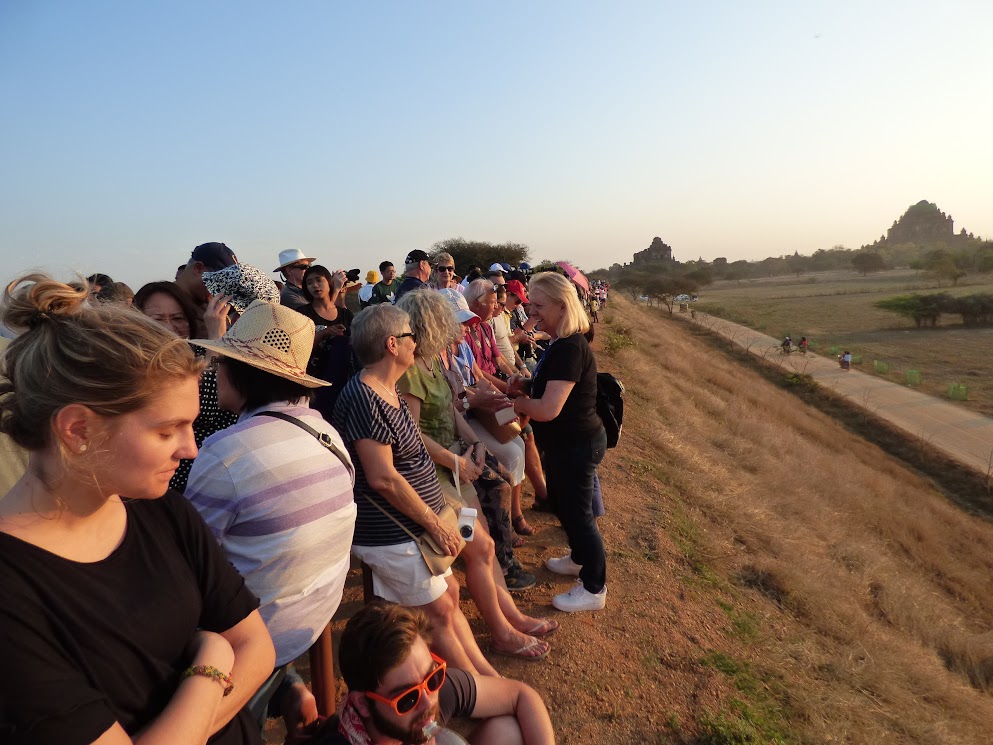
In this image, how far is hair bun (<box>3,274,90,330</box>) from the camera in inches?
43.5

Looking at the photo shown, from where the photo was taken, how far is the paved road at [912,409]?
1873cm

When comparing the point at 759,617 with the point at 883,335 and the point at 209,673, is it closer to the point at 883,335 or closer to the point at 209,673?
the point at 209,673

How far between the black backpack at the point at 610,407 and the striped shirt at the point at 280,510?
2191 millimetres

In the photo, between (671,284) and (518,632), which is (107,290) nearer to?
(518,632)

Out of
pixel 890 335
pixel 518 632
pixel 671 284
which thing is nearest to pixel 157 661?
pixel 518 632

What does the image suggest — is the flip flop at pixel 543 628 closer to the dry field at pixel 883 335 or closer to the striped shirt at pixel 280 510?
the striped shirt at pixel 280 510

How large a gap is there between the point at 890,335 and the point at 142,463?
4964cm

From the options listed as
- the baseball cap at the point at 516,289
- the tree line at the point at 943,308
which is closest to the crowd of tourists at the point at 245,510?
the baseball cap at the point at 516,289

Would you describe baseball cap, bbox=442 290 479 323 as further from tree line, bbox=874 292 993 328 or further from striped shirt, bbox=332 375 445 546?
tree line, bbox=874 292 993 328

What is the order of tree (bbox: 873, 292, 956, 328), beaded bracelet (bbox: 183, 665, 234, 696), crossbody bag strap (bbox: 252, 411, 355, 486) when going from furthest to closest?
1. tree (bbox: 873, 292, 956, 328)
2. crossbody bag strap (bbox: 252, 411, 355, 486)
3. beaded bracelet (bbox: 183, 665, 234, 696)

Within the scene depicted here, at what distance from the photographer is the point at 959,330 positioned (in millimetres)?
41750

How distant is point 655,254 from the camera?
125938 millimetres

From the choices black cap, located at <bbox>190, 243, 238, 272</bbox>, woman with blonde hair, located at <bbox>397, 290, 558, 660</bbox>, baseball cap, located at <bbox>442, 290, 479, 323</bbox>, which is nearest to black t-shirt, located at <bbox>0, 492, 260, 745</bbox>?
woman with blonde hair, located at <bbox>397, 290, 558, 660</bbox>

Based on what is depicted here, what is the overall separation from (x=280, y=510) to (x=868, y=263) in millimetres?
120941
